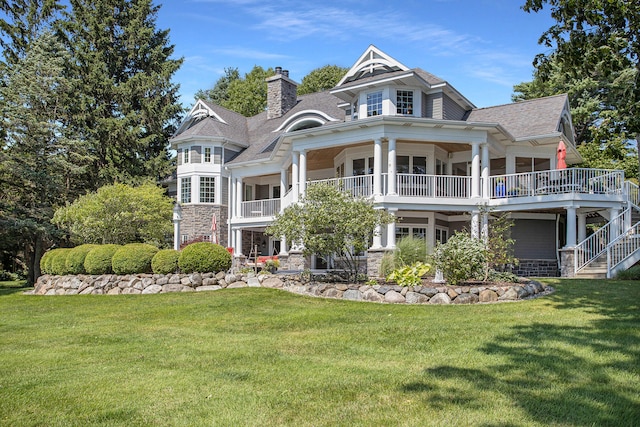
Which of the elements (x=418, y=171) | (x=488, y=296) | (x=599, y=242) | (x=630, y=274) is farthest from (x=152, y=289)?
(x=599, y=242)

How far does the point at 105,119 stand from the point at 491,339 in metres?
26.2

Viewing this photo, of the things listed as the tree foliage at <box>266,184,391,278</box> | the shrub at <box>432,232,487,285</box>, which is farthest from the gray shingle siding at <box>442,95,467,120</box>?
the shrub at <box>432,232,487,285</box>

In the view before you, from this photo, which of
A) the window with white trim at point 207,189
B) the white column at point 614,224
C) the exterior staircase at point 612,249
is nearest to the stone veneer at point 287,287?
the exterior staircase at point 612,249

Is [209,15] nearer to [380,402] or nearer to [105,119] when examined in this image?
[380,402]

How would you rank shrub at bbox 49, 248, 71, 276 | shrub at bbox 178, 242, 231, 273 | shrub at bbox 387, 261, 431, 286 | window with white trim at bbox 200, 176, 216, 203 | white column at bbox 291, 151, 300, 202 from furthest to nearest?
window with white trim at bbox 200, 176, 216, 203, white column at bbox 291, 151, 300, 202, shrub at bbox 49, 248, 71, 276, shrub at bbox 178, 242, 231, 273, shrub at bbox 387, 261, 431, 286

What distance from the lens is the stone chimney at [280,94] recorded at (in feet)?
92.0

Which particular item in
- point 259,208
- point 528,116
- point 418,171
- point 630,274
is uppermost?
point 528,116

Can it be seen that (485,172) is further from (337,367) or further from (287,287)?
(337,367)

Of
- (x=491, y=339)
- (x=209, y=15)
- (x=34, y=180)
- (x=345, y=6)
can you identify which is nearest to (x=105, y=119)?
(x=34, y=180)

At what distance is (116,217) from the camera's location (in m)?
19.3

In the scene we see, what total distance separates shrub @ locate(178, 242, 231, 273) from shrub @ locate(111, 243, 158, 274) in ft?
4.47

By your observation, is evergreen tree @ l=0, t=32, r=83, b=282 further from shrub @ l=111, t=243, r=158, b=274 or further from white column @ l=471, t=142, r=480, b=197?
white column @ l=471, t=142, r=480, b=197

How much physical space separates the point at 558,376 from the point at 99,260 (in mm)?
14808

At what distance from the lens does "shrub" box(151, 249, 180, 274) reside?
16.0 m
